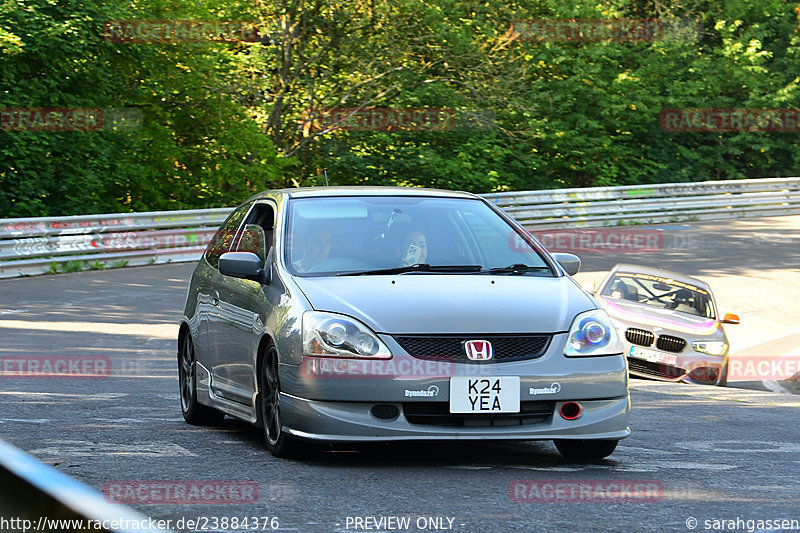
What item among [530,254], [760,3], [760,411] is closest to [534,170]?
[760,3]

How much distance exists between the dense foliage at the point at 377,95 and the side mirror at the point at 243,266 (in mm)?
18711

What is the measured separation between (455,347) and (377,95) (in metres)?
27.1

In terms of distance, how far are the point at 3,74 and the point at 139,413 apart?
1810 centimetres

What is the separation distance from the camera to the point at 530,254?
25.8 ft

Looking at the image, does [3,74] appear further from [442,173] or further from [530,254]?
[530,254]

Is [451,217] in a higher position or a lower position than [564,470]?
higher

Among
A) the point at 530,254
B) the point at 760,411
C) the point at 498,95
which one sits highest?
the point at 530,254

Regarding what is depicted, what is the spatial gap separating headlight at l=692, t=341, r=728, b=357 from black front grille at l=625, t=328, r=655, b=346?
0.53m

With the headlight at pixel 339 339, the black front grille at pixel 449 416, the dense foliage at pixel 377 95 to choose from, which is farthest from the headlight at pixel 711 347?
the dense foliage at pixel 377 95

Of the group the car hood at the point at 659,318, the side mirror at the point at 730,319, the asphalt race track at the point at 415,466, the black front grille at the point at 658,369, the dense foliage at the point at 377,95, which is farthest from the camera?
the dense foliage at the point at 377,95

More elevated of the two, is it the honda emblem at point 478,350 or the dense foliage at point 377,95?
the honda emblem at point 478,350

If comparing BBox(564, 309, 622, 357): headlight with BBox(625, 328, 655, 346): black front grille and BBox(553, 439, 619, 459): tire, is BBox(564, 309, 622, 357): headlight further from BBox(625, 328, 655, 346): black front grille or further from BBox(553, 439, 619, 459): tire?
BBox(625, 328, 655, 346): black front grille

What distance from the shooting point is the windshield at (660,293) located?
648 inches

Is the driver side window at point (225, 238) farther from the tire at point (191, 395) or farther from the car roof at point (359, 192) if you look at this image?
the tire at point (191, 395)
